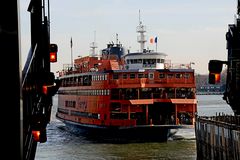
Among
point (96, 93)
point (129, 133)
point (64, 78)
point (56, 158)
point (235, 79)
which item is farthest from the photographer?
point (64, 78)

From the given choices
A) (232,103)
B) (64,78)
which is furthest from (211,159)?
(64,78)

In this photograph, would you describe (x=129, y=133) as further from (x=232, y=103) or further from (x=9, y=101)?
(x=9, y=101)

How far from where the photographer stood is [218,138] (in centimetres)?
2825

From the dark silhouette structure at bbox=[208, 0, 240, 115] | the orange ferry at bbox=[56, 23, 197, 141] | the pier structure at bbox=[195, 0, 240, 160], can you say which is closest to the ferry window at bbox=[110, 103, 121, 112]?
the orange ferry at bbox=[56, 23, 197, 141]

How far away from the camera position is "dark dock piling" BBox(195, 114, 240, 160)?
80.4 feet

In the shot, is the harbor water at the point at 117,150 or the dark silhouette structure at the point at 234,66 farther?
the harbor water at the point at 117,150

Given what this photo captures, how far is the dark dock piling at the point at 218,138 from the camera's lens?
24.5m

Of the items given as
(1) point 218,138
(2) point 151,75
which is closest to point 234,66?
(1) point 218,138

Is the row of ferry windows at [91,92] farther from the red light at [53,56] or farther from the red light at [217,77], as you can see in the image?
the red light at [53,56]

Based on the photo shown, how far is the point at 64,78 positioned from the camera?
220 ft

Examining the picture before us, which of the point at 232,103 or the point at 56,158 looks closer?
the point at 232,103

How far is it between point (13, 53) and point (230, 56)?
2385cm

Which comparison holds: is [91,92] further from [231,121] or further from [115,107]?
[231,121]

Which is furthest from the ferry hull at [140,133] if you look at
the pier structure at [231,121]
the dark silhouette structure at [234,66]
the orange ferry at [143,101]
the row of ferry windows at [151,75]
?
the dark silhouette structure at [234,66]
